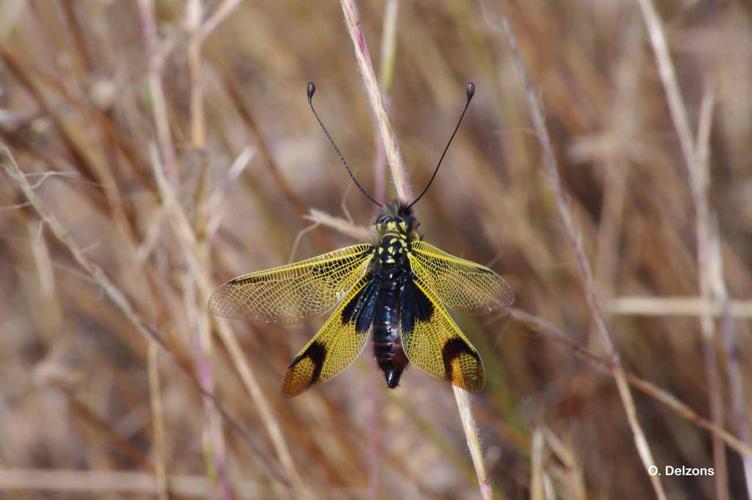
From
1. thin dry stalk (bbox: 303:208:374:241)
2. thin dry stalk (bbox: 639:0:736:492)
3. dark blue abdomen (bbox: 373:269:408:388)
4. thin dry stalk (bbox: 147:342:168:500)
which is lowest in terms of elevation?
thin dry stalk (bbox: 147:342:168:500)

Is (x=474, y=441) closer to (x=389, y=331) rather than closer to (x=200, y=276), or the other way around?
(x=389, y=331)

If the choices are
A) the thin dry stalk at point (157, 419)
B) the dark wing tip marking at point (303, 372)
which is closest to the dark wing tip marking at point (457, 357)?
the dark wing tip marking at point (303, 372)

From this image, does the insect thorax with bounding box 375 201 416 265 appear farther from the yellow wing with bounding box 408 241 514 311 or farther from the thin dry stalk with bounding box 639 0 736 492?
the thin dry stalk with bounding box 639 0 736 492

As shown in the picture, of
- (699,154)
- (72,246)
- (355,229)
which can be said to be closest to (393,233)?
(355,229)

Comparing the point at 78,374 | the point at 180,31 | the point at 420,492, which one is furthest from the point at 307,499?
the point at 180,31

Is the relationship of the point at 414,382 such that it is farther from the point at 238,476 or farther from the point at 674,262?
the point at 674,262

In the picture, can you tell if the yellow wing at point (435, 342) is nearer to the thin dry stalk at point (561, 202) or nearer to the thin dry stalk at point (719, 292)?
the thin dry stalk at point (561, 202)

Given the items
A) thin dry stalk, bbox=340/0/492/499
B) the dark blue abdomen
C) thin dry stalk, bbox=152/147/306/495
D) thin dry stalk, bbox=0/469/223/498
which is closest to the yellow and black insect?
the dark blue abdomen
